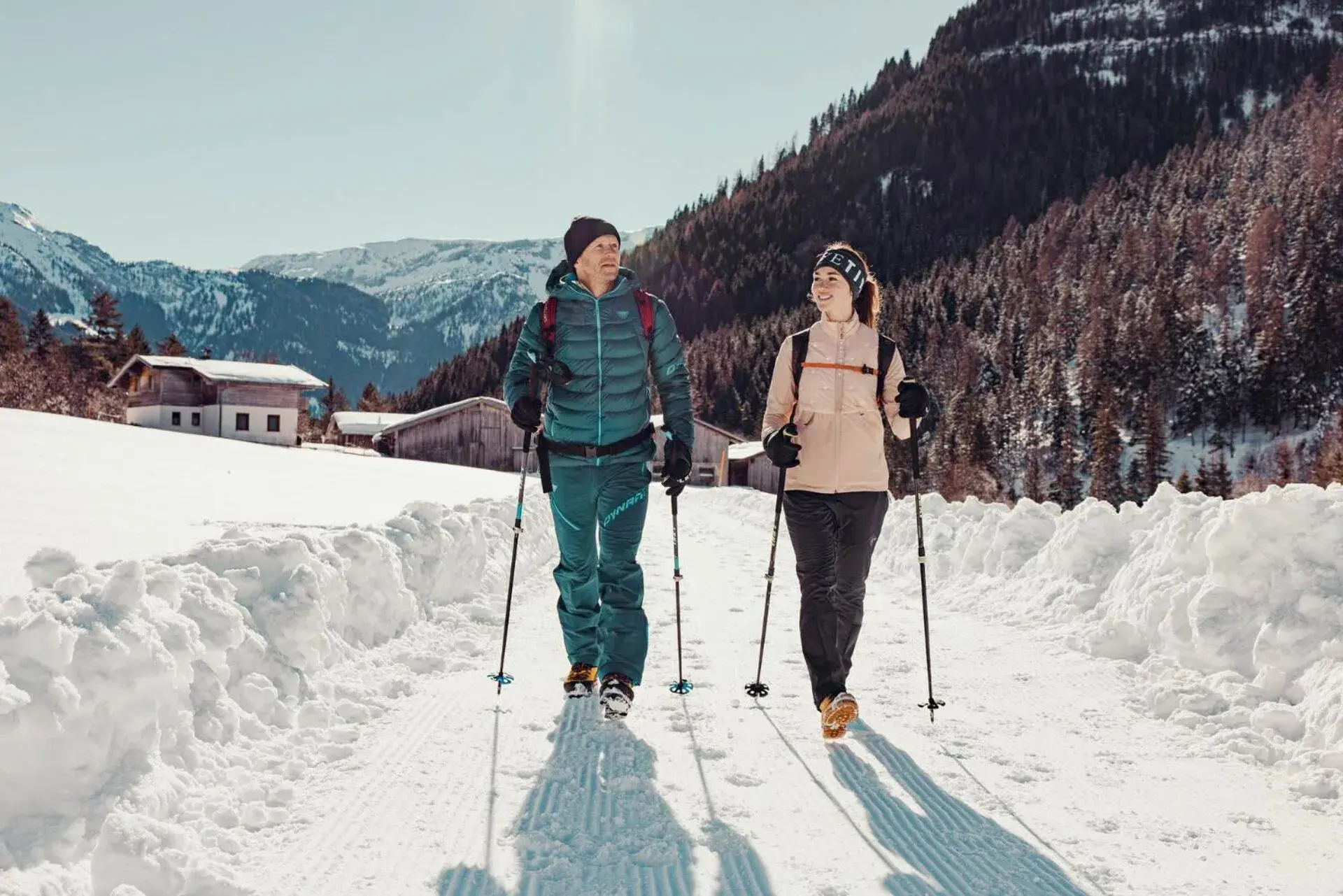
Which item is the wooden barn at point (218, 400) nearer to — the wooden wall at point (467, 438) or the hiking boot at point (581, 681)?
the wooden wall at point (467, 438)

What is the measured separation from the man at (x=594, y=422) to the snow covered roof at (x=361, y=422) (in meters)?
68.3

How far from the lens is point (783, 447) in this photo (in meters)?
4.33

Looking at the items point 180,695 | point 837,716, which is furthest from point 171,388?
point 837,716

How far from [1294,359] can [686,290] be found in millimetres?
108285

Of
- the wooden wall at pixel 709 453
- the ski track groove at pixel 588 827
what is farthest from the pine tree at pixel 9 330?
the ski track groove at pixel 588 827

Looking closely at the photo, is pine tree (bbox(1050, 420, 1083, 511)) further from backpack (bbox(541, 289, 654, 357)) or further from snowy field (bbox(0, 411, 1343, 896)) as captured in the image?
backpack (bbox(541, 289, 654, 357))

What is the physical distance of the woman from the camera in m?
4.41

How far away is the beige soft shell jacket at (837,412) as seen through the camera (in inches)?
174

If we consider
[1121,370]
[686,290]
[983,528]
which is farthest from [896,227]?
[983,528]

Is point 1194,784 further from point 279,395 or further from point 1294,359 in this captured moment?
point 1294,359

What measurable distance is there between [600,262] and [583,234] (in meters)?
0.21

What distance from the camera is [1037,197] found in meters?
189

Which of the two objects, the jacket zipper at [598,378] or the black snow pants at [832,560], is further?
the jacket zipper at [598,378]

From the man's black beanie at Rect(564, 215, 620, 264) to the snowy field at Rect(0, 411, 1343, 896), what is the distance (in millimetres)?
2348
